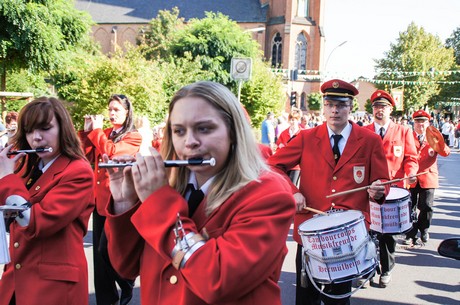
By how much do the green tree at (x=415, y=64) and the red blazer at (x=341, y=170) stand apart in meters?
48.6

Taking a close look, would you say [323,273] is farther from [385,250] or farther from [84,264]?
[385,250]

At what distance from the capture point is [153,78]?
16.3m

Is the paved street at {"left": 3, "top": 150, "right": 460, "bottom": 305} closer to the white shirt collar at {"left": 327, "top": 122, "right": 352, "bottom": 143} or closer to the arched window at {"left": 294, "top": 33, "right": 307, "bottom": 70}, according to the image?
the white shirt collar at {"left": 327, "top": 122, "right": 352, "bottom": 143}

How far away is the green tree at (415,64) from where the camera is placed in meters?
53.6

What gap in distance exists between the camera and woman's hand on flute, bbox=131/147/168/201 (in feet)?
5.85

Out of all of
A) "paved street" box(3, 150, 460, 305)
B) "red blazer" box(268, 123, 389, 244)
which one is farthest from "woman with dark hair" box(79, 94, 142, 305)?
"red blazer" box(268, 123, 389, 244)

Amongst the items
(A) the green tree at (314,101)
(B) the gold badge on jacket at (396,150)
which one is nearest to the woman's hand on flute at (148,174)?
(B) the gold badge on jacket at (396,150)

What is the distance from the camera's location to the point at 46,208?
2850mm

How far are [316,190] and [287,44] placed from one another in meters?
62.2

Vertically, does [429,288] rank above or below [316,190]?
below

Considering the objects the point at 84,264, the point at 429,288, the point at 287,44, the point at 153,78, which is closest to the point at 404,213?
the point at 429,288

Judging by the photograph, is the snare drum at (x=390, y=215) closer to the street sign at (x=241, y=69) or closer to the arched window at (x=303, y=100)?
the street sign at (x=241, y=69)

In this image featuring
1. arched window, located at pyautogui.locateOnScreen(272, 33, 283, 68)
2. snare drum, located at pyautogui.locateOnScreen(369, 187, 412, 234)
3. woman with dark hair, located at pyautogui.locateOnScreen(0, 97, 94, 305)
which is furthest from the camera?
arched window, located at pyautogui.locateOnScreen(272, 33, 283, 68)

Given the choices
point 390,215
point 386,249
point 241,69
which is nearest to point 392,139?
point 386,249
